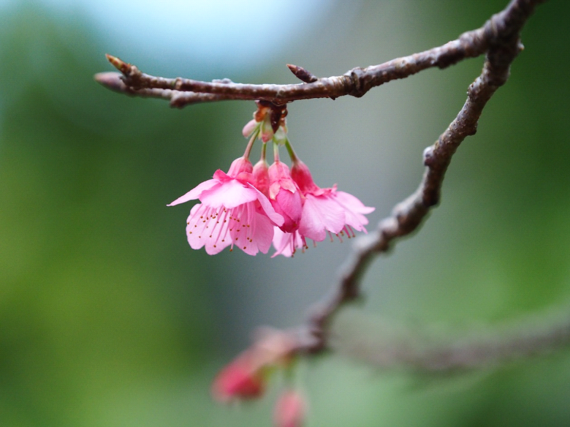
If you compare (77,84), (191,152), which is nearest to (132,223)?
(191,152)

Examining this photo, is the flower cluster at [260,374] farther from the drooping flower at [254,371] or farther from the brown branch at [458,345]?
the brown branch at [458,345]

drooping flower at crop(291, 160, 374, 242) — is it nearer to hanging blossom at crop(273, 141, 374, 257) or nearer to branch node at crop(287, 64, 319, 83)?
hanging blossom at crop(273, 141, 374, 257)

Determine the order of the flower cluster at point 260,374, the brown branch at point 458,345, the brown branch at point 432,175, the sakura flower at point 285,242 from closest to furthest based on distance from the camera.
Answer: the brown branch at point 432,175 → the sakura flower at point 285,242 → the brown branch at point 458,345 → the flower cluster at point 260,374

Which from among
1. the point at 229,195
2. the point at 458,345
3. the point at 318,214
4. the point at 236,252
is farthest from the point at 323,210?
the point at 236,252

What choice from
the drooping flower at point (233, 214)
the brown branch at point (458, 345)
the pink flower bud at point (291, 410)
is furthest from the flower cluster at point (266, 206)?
the pink flower bud at point (291, 410)

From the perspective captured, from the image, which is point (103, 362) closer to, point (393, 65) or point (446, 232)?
point (446, 232)

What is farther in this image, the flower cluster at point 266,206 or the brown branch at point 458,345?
the brown branch at point 458,345
